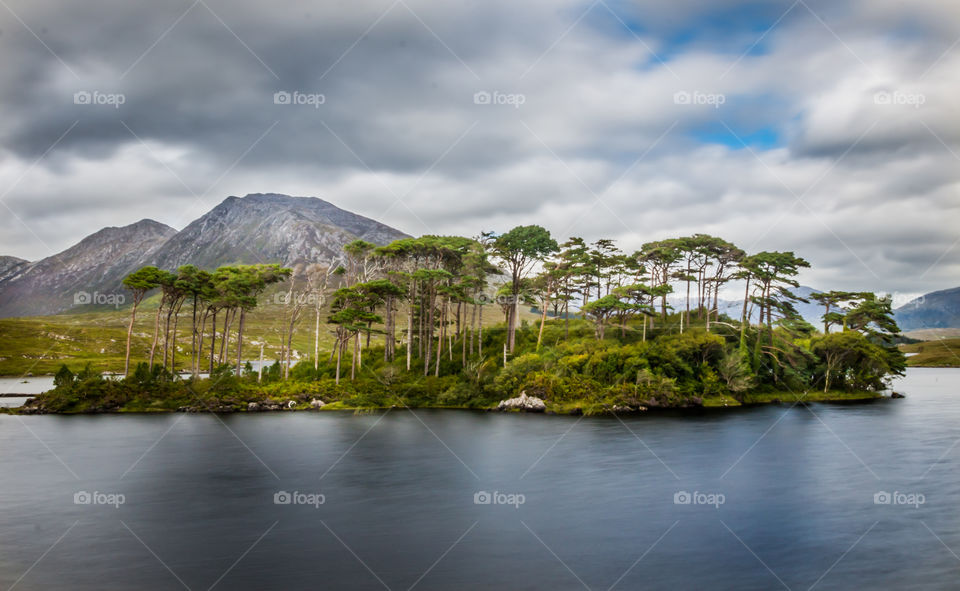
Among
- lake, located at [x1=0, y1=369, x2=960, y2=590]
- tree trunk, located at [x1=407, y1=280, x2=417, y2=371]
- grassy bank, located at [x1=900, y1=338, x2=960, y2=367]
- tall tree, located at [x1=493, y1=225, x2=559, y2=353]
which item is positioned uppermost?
tall tree, located at [x1=493, y1=225, x2=559, y2=353]

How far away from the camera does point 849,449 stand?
34.2 m

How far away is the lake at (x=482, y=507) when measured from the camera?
1647 centimetres

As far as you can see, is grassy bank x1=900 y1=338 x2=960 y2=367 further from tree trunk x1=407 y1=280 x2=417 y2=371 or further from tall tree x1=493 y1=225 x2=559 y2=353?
tree trunk x1=407 y1=280 x2=417 y2=371

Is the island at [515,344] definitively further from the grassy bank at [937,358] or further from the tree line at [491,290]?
the grassy bank at [937,358]

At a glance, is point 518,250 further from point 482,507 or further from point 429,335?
point 482,507

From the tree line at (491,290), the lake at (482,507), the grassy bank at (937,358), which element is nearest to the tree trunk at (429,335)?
the tree line at (491,290)

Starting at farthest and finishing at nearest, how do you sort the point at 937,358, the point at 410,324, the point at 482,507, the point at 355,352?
the point at 937,358, the point at 355,352, the point at 410,324, the point at 482,507

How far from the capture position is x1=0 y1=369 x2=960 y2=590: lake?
16.5 m

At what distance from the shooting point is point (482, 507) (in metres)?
23.4

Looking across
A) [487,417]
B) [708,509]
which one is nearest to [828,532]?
[708,509]

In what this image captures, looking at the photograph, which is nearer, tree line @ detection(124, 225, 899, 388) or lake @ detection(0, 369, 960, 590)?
lake @ detection(0, 369, 960, 590)

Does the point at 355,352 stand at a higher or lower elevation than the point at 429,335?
lower

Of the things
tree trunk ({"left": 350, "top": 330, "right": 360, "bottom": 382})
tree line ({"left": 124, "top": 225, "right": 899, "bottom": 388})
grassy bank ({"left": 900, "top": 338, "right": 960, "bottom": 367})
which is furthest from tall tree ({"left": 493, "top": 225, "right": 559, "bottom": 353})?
grassy bank ({"left": 900, "top": 338, "right": 960, "bottom": 367})

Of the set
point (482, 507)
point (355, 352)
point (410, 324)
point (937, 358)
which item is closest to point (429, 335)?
point (410, 324)
